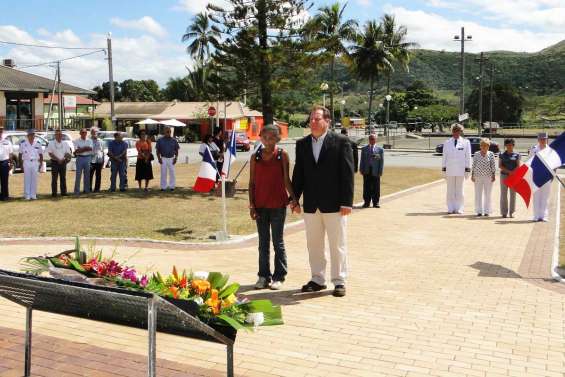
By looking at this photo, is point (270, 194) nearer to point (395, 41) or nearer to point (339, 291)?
point (339, 291)

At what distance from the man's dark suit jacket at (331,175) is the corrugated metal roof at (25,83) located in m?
36.6

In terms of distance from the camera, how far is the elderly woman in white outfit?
46.0ft

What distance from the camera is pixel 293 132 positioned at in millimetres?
78188

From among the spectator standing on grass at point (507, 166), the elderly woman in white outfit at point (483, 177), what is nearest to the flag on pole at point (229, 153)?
the elderly woman in white outfit at point (483, 177)

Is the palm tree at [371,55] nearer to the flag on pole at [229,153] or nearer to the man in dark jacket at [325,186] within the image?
the flag on pole at [229,153]

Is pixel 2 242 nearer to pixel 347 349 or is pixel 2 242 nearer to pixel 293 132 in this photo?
pixel 347 349

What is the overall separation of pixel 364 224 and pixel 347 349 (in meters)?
7.46

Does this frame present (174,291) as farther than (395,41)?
No

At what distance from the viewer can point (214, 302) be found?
3904 mm

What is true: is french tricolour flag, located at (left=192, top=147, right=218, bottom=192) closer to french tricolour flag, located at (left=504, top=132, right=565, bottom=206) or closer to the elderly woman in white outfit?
french tricolour flag, located at (left=504, top=132, right=565, bottom=206)

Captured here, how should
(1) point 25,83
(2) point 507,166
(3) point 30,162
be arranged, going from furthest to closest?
(1) point 25,83
(3) point 30,162
(2) point 507,166

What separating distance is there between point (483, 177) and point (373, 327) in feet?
29.1

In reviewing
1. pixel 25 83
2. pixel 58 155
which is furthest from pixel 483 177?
pixel 25 83

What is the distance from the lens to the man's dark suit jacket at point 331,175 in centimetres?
693
